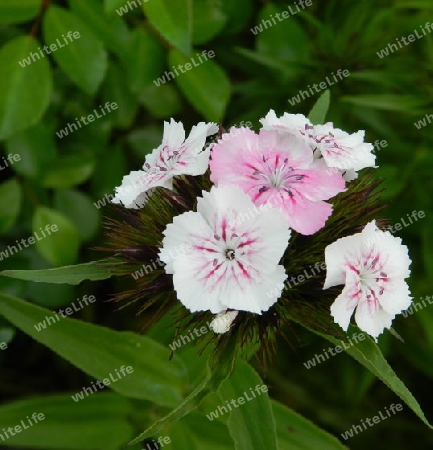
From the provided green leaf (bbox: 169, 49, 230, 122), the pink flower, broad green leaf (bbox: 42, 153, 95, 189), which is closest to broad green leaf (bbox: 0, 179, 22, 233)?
broad green leaf (bbox: 42, 153, 95, 189)

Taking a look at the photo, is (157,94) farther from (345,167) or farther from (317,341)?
(345,167)

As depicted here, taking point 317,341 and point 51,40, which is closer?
point 51,40

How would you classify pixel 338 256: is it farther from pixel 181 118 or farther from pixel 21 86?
pixel 181 118

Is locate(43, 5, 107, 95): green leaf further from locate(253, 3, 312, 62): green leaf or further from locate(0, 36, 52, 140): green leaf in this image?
locate(253, 3, 312, 62): green leaf

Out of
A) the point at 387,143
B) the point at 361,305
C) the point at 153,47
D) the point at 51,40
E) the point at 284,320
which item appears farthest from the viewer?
the point at 387,143

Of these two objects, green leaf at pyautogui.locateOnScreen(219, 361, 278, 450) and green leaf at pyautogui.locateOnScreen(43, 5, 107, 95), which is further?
green leaf at pyautogui.locateOnScreen(43, 5, 107, 95)

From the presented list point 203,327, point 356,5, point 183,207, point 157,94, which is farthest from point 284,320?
point 356,5
